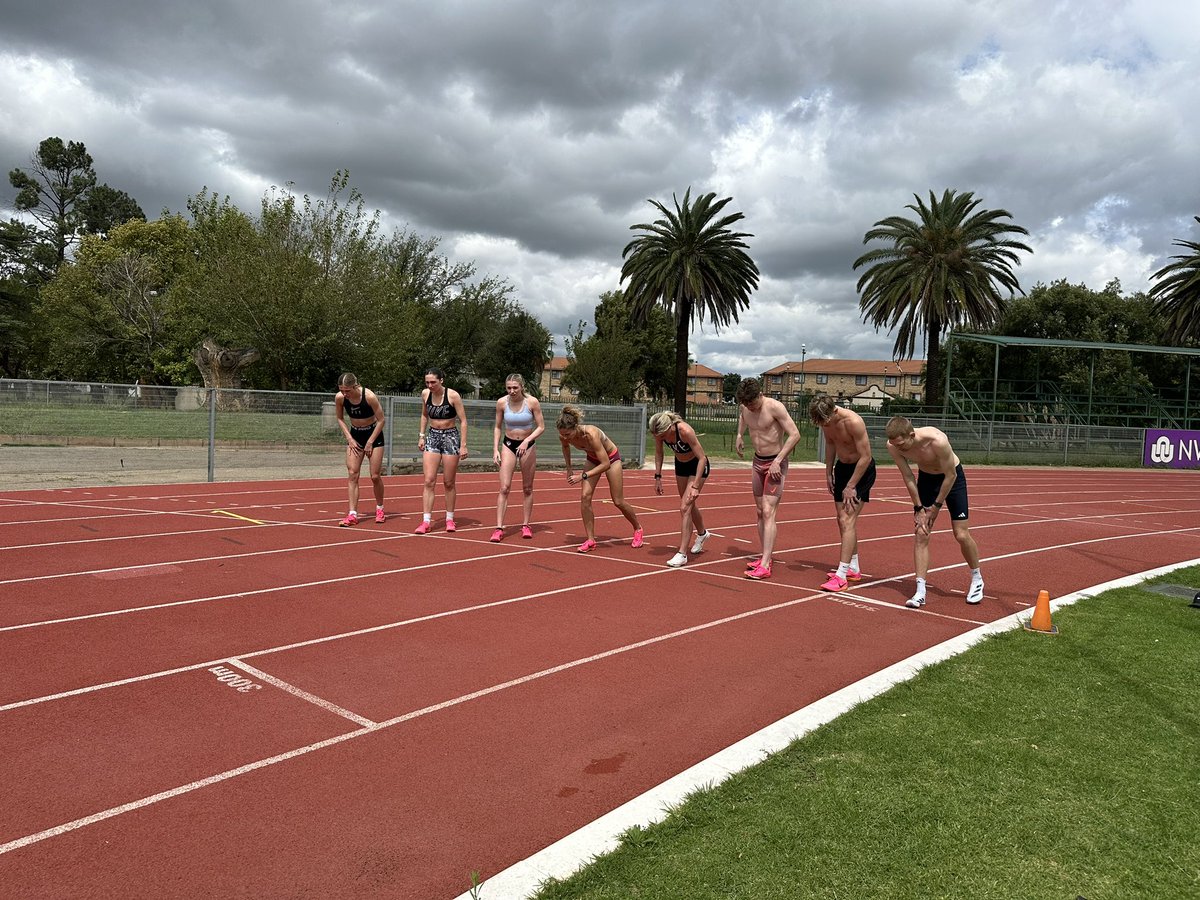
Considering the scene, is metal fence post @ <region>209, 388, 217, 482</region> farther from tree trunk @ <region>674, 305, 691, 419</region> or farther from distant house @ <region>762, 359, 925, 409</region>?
distant house @ <region>762, 359, 925, 409</region>

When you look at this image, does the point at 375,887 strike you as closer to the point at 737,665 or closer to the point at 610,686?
the point at 610,686

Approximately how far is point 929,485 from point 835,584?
128 centimetres

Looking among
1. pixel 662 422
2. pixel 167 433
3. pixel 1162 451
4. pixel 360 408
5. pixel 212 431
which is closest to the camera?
pixel 662 422

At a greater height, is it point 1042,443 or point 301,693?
point 1042,443

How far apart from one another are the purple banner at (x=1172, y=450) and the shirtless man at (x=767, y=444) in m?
29.8

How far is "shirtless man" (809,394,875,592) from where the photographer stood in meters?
7.12

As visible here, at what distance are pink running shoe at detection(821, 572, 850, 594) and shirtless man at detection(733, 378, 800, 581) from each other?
621 millimetres

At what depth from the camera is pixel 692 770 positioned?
3709 millimetres

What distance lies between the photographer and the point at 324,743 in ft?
13.0

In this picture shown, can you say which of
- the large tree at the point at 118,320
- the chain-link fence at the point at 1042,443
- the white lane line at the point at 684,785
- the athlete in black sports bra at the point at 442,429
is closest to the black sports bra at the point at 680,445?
the athlete in black sports bra at the point at 442,429

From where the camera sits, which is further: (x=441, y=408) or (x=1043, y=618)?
(x=441, y=408)

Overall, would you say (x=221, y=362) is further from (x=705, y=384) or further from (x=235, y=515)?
(x=705, y=384)

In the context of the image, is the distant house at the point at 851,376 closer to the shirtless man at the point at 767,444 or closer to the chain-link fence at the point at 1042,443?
the chain-link fence at the point at 1042,443

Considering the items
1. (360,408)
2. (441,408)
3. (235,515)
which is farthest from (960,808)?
(235,515)
